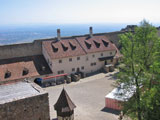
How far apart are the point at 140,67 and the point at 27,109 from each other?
36.4 ft

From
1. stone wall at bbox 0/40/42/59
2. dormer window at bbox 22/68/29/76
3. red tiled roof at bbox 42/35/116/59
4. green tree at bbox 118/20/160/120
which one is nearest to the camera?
green tree at bbox 118/20/160/120

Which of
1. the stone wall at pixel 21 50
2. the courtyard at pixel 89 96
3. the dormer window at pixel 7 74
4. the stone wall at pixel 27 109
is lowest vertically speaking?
the courtyard at pixel 89 96

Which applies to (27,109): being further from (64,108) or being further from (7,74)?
(7,74)

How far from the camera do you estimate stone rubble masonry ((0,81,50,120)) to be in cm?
1509

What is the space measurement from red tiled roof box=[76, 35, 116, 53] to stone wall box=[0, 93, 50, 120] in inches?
1134

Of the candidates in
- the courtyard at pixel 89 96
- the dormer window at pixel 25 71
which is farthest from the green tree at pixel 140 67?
the dormer window at pixel 25 71

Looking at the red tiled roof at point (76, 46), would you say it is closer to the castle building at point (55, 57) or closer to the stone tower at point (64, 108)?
the castle building at point (55, 57)

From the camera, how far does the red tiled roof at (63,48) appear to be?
40844 mm

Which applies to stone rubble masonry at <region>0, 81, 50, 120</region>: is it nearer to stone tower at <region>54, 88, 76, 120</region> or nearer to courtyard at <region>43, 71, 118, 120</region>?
stone tower at <region>54, 88, 76, 120</region>

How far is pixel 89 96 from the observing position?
32.7 metres

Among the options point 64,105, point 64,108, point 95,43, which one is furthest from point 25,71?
point 95,43

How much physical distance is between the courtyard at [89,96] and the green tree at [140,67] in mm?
3536

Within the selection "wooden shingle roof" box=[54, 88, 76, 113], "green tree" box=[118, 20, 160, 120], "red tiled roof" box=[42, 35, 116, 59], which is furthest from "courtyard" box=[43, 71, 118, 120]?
"red tiled roof" box=[42, 35, 116, 59]

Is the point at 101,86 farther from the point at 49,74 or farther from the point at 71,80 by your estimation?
the point at 49,74
